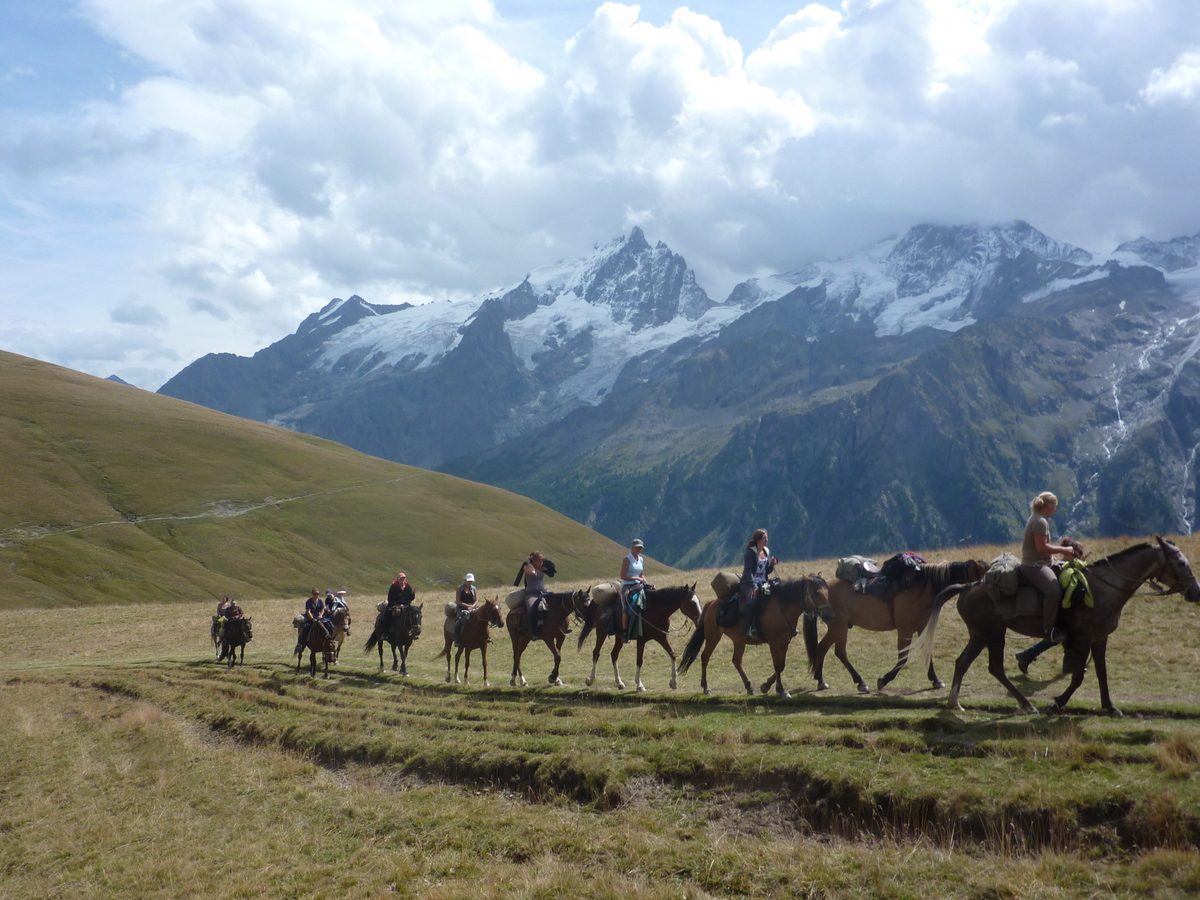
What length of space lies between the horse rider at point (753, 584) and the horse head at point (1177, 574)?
8367 mm

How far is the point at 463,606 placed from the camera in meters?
28.9

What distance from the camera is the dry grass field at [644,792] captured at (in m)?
11.0

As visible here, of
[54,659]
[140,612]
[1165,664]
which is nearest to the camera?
[1165,664]

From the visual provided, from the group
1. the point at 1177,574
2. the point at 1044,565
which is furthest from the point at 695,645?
the point at 1177,574

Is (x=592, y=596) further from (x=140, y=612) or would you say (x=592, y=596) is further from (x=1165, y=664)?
(x=140, y=612)

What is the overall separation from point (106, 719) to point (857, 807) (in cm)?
2471

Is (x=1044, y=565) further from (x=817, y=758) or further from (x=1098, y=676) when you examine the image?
(x=817, y=758)

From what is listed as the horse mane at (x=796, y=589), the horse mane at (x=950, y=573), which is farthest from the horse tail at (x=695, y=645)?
the horse mane at (x=950, y=573)

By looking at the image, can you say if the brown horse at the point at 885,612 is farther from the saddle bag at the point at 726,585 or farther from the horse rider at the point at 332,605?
the horse rider at the point at 332,605

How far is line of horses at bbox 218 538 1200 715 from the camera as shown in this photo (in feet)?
49.3

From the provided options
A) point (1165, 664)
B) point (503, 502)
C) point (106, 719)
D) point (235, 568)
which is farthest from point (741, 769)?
point (503, 502)

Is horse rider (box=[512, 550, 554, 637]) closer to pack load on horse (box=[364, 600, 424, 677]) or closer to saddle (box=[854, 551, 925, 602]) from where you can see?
pack load on horse (box=[364, 600, 424, 677])

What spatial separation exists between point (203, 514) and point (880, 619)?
142 meters

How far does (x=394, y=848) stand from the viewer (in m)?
14.1
